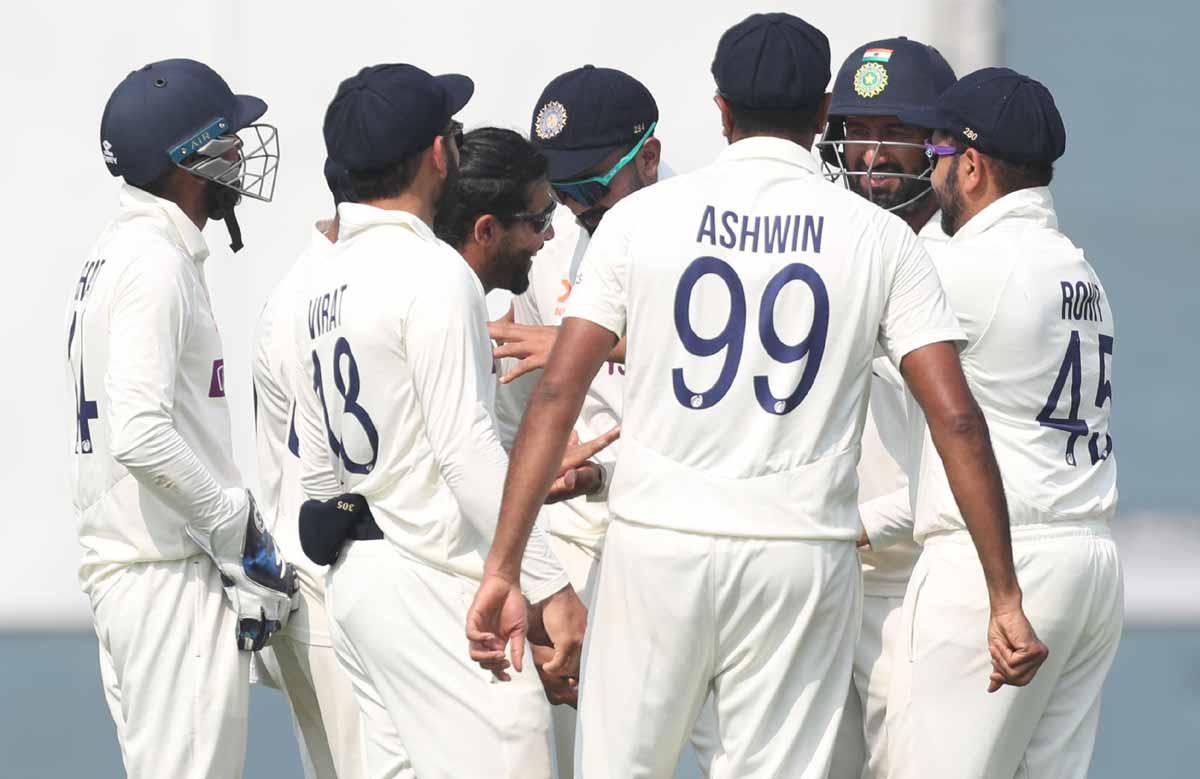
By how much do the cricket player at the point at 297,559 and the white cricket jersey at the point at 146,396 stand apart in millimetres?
158

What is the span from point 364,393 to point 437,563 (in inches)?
12.3

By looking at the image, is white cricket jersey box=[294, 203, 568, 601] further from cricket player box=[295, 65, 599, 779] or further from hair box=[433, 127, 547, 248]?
hair box=[433, 127, 547, 248]

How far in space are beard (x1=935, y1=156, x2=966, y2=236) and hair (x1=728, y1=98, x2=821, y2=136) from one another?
0.59 meters

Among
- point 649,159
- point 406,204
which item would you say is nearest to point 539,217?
point 649,159

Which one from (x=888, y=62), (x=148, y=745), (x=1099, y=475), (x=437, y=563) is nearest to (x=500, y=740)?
(x=437, y=563)

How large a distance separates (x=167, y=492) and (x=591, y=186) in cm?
108

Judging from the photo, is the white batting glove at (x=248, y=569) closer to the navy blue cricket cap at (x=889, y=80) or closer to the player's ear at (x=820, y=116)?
the player's ear at (x=820, y=116)

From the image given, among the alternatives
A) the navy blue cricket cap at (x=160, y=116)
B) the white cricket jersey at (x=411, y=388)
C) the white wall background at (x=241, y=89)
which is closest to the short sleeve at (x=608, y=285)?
the white cricket jersey at (x=411, y=388)

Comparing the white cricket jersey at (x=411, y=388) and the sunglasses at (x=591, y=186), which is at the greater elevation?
the sunglasses at (x=591, y=186)

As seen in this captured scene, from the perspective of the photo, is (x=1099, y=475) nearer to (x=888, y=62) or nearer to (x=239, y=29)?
(x=888, y=62)

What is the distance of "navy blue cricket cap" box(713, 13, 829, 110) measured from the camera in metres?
2.88

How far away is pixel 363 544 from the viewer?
3152 mm

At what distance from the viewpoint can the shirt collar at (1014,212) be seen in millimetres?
3340

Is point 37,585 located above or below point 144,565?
below
